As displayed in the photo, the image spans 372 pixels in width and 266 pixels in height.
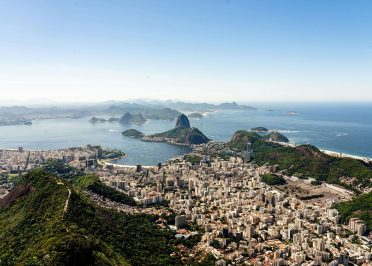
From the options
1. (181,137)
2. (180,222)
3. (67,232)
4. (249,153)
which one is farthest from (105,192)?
(181,137)

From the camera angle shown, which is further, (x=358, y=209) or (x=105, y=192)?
(x=105, y=192)

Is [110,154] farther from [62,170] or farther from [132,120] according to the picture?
[132,120]

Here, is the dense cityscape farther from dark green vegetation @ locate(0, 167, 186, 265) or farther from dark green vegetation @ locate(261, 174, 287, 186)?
dark green vegetation @ locate(0, 167, 186, 265)

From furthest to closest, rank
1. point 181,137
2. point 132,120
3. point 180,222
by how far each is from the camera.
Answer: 1. point 132,120
2. point 181,137
3. point 180,222

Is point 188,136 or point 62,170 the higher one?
point 188,136

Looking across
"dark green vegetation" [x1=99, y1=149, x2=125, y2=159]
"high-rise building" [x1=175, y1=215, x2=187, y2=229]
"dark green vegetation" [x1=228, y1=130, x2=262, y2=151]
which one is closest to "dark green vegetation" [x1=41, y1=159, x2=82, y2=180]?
"dark green vegetation" [x1=99, y1=149, x2=125, y2=159]

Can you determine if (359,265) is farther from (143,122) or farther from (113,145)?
(143,122)
